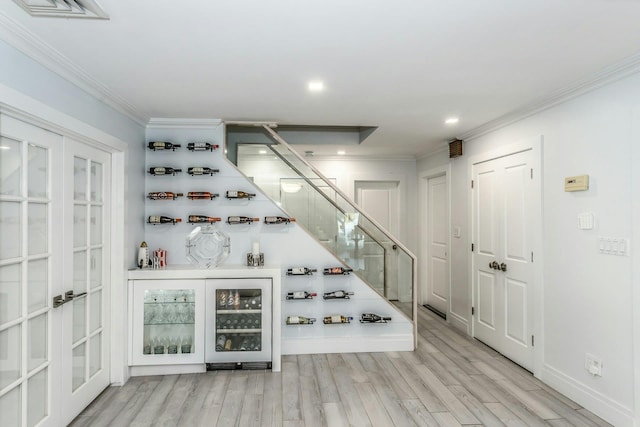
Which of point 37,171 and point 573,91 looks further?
point 573,91

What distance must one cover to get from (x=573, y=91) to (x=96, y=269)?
3891 millimetres

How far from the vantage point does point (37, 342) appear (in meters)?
2.27

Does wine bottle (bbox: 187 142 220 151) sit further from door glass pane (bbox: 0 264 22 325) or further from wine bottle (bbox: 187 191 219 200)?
door glass pane (bbox: 0 264 22 325)

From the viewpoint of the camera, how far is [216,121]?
382cm

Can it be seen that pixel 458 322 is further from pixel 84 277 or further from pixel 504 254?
pixel 84 277

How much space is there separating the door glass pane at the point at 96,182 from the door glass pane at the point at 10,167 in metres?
0.81

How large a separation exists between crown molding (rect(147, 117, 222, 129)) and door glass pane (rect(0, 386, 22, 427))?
251cm

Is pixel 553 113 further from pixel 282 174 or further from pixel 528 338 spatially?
pixel 282 174

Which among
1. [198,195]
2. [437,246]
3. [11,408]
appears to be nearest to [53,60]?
[198,195]

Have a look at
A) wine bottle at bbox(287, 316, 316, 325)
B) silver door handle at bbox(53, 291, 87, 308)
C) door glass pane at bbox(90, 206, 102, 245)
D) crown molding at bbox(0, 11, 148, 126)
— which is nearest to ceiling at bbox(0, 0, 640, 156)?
crown molding at bbox(0, 11, 148, 126)

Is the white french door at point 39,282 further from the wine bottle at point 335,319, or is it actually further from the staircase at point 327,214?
the wine bottle at point 335,319

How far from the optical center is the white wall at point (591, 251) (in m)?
2.46

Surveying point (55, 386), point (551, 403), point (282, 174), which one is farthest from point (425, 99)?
point (55, 386)

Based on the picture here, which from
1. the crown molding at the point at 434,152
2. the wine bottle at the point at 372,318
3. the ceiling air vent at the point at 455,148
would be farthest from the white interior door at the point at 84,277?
the crown molding at the point at 434,152
